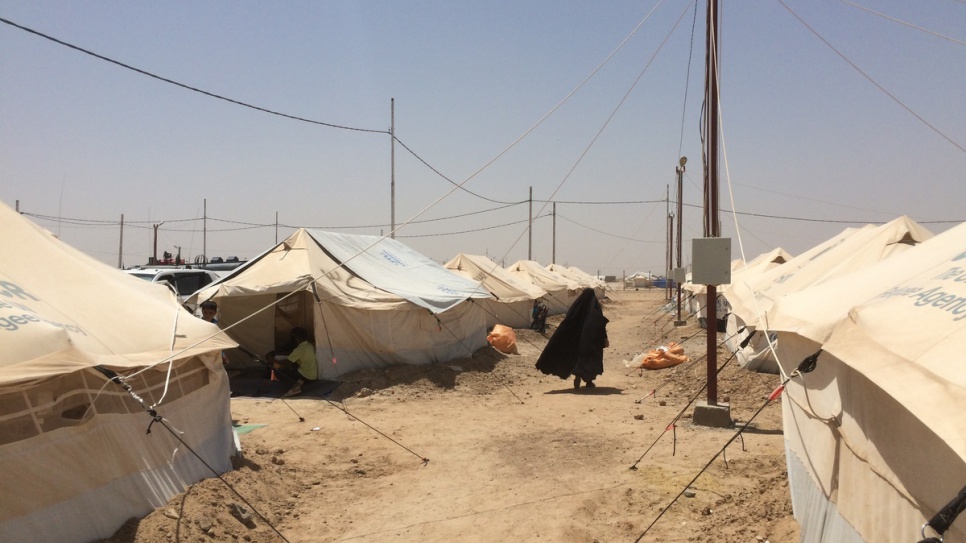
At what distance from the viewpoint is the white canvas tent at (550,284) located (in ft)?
99.5

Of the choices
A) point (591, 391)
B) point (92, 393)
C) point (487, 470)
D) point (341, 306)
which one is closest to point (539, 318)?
point (591, 391)

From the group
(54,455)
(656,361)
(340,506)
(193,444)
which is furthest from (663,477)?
(656,361)

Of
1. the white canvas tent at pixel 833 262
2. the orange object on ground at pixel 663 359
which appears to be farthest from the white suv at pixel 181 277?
the white canvas tent at pixel 833 262

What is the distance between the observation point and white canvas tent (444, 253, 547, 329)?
23.0 m

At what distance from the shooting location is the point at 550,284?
30.8 metres

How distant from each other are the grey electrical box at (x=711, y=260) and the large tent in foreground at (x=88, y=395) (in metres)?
5.68

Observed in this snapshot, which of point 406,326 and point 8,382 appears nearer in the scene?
point 8,382

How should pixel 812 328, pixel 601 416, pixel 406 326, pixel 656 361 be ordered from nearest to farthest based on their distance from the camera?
pixel 812 328, pixel 601 416, pixel 406 326, pixel 656 361

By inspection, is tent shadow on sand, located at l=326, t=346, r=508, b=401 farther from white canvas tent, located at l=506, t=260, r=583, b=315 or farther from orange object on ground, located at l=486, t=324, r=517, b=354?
white canvas tent, located at l=506, t=260, r=583, b=315

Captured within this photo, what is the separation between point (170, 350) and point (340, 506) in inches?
80.8

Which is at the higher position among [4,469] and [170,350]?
[170,350]

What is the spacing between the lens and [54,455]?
4016mm

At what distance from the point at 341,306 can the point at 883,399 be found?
952cm

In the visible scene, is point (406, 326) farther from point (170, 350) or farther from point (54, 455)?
point (54, 455)
